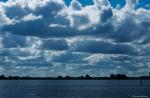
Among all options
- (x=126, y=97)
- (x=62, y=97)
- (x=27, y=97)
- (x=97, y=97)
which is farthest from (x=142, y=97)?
(x=27, y=97)

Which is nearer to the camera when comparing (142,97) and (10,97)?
(142,97)

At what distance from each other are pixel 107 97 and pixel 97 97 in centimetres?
363

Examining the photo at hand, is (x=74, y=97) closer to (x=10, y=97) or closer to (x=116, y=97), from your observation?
(x=116, y=97)

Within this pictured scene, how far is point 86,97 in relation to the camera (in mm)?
146875

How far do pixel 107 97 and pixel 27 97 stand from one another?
99.1ft

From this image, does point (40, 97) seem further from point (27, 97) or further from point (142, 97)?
point (142, 97)

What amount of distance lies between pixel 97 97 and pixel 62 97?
13.0 m

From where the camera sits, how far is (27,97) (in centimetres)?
15012

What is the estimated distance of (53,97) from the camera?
148500mm

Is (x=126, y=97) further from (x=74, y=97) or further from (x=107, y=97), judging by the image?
(x=74, y=97)

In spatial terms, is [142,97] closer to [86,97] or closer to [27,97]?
[86,97]

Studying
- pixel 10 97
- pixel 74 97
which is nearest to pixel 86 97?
pixel 74 97

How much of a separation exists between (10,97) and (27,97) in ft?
23.8

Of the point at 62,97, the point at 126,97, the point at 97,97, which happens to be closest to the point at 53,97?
the point at 62,97
